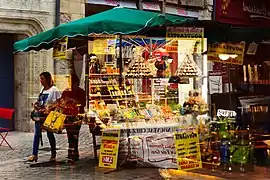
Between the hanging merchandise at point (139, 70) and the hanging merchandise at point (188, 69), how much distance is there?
662 mm

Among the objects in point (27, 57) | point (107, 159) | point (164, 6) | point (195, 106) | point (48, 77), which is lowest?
point (107, 159)

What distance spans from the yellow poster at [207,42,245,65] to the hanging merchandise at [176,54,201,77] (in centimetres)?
205

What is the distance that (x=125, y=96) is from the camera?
434 inches

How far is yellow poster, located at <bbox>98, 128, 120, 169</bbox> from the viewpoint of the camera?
354 inches

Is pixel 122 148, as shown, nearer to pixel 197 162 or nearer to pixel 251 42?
pixel 197 162

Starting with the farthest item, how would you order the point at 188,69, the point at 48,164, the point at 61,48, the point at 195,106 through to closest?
the point at 188,69
the point at 48,164
the point at 195,106
the point at 61,48

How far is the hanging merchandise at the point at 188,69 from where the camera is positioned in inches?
438

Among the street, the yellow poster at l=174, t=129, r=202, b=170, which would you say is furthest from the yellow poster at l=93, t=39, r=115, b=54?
the yellow poster at l=174, t=129, r=202, b=170

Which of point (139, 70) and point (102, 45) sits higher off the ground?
point (102, 45)

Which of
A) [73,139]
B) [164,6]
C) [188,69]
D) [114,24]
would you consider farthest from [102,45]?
[164,6]

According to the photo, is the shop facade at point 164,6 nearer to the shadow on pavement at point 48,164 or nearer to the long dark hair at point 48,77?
the long dark hair at point 48,77

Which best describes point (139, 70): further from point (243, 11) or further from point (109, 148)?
point (243, 11)

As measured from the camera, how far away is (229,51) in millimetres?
8891

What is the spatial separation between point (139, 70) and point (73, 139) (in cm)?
207
